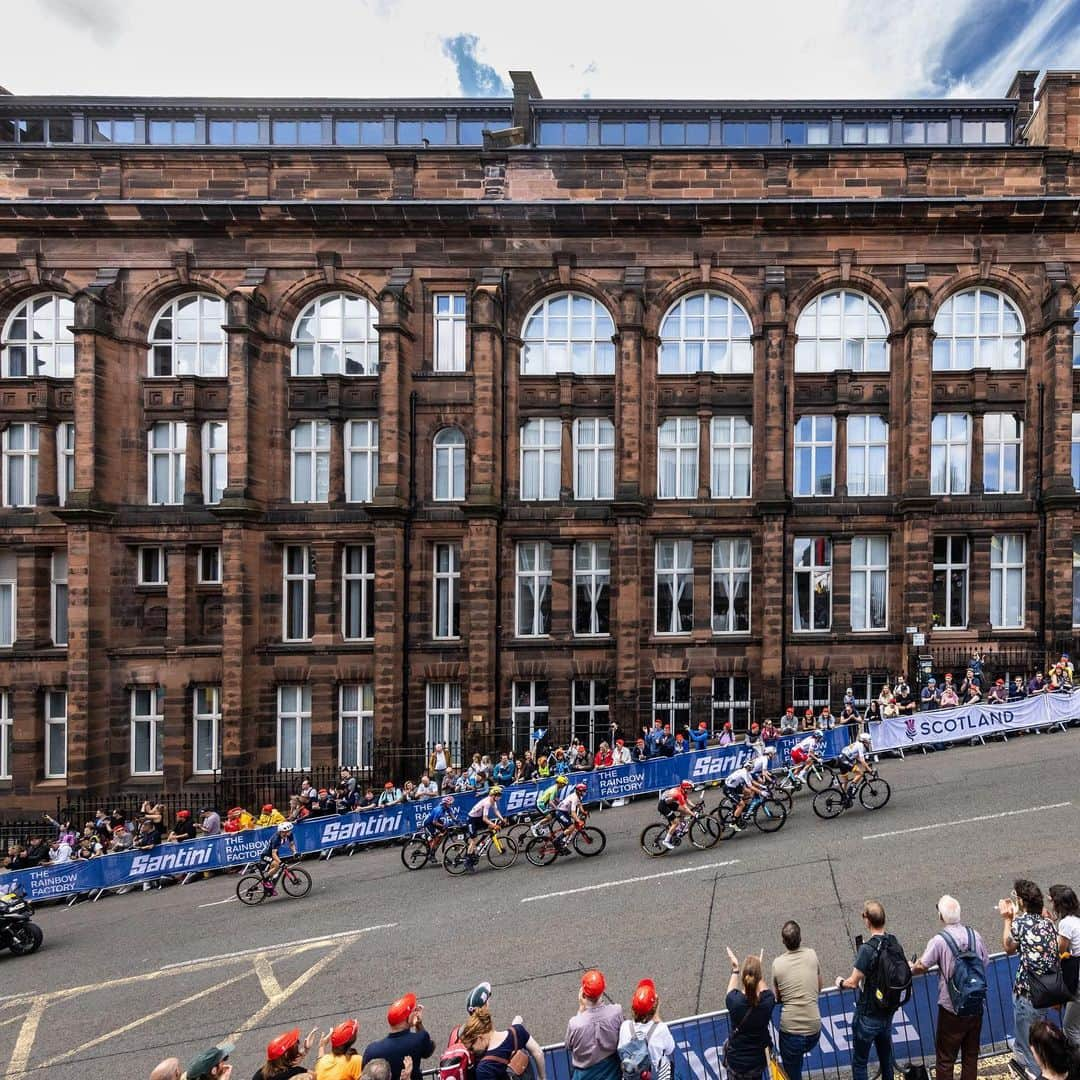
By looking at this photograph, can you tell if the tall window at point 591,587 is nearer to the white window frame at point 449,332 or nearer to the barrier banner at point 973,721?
the white window frame at point 449,332

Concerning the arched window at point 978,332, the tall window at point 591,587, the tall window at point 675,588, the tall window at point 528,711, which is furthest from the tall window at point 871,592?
the tall window at point 528,711

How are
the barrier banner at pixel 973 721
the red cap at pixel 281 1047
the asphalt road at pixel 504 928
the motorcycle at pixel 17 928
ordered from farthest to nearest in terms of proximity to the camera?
the barrier banner at pixel 973 721
the motorcycle at pixel 17 928
the asphalt road at pixel 504 928
the red cap at pixel 281 1047

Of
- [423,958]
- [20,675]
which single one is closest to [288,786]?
[20,675]

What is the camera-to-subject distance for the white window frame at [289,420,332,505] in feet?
70.3

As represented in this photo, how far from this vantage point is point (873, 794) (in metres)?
14.0

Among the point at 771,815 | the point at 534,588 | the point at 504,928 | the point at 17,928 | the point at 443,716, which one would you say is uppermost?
the point at 534,588

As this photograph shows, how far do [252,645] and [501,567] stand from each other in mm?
7667

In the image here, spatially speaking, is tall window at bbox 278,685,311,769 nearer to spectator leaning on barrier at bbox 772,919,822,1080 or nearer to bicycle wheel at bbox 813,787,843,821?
bicycle wheel at bbox 813,787,843,821

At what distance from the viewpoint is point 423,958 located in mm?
9758

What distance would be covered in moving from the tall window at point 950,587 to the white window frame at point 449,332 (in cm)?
1559

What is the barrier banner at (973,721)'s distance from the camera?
56.7ft

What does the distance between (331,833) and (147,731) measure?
9.12 metres

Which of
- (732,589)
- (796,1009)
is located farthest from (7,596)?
(796,1009)

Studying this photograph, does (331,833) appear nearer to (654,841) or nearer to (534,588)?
(654,841)
